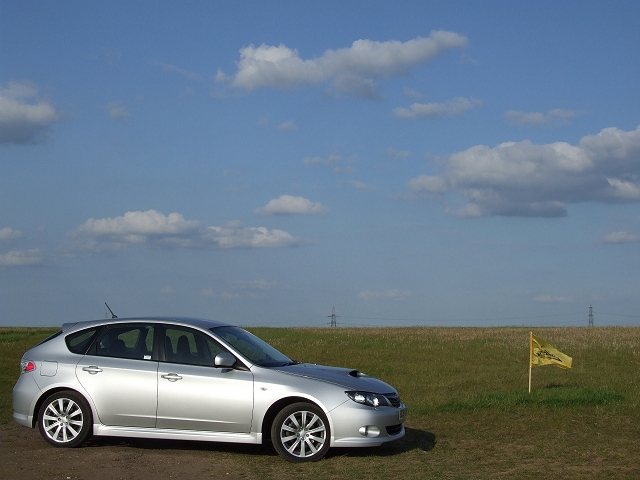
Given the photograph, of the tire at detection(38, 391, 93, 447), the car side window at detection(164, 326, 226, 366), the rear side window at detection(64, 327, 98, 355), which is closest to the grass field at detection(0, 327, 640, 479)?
the car side window at detection(164, 326, 226, 366)

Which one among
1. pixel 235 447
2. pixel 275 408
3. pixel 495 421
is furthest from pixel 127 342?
pixel 495 421

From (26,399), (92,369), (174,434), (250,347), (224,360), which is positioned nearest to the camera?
(224,360)

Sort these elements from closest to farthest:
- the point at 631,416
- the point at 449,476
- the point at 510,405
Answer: the point at 449,476, the point at 631,416, the point at 510,405

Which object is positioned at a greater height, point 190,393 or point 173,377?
point 173,377

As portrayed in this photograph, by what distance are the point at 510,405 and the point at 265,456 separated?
5.69 meters

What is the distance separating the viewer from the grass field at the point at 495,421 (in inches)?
360

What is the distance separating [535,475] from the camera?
29.0 feet

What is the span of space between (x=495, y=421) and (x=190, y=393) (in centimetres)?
554

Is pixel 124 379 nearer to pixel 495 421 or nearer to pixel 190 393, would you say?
pixel 190 393

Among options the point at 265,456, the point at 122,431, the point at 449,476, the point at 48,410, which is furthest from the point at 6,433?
the point at 449,476

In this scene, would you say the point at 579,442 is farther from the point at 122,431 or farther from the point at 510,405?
the point at 122,431

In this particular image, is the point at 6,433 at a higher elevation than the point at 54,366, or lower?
lower

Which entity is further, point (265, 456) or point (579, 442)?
point (579, 442)

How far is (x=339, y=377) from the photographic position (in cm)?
988
